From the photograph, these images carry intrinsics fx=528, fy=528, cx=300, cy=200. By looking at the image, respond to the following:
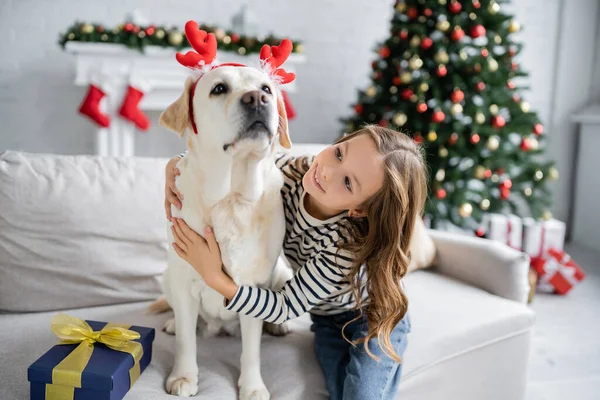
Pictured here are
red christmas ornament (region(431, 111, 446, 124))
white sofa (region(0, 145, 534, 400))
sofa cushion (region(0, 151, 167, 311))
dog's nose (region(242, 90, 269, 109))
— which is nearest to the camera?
dog's nose (region(242, 90, 269, 109))

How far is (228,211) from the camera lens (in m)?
1.26

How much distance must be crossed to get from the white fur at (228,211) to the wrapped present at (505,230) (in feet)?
6.92

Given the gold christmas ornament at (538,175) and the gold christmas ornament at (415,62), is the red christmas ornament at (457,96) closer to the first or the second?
the gold christmas ornament at (415,62)

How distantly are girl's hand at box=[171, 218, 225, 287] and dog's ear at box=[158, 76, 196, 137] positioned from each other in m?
0.24

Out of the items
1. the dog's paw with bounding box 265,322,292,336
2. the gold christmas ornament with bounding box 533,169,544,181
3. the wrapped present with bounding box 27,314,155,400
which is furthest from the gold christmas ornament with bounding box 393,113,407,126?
the wrapped present with bounding box 27,314,155,400

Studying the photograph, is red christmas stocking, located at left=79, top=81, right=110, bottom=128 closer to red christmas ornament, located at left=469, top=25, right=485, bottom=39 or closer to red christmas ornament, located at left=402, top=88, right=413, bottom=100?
red christmas ornament, located at left=402, top=88, right=413, bottom=100

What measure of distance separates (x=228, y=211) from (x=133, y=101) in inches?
83.9

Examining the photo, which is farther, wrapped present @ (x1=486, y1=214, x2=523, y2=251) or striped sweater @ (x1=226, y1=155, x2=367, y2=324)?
wrapped present @ (x1=486, y1=214, x2=523, y2=251)

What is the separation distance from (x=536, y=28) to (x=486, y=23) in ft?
5.23

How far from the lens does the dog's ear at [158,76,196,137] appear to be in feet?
4.00

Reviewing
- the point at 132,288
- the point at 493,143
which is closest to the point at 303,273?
the point at 132,288

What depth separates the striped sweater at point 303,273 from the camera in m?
1.29

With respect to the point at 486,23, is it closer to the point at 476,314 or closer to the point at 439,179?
the point at 439,179

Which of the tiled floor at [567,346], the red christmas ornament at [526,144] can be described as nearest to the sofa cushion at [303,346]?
the tiled floor at [567,346]
